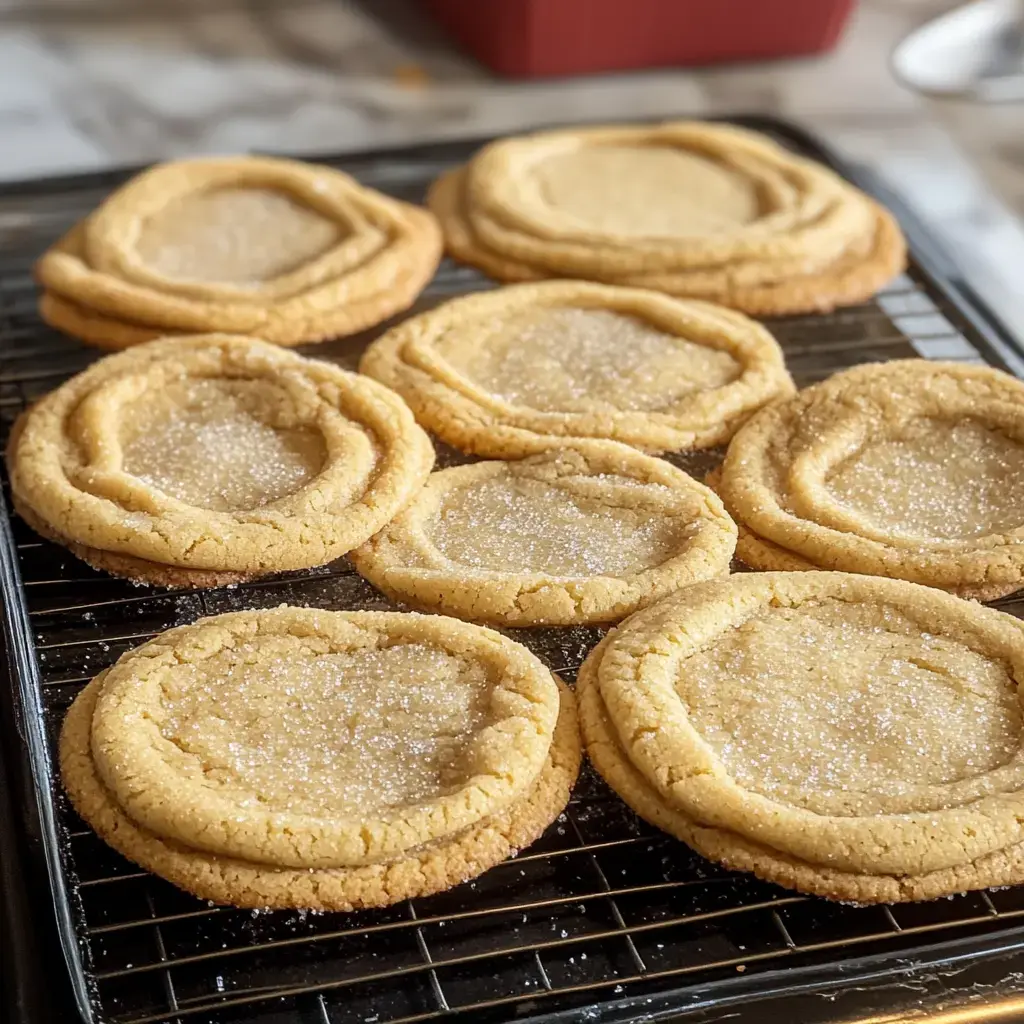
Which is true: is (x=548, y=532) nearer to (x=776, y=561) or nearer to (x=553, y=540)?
(x=553, y=540)

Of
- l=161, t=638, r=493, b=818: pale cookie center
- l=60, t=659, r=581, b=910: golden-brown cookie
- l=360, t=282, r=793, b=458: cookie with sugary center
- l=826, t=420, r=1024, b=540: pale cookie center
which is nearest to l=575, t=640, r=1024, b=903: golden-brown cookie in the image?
l=60, t=659, r=581, b=910: golden-brown cookie

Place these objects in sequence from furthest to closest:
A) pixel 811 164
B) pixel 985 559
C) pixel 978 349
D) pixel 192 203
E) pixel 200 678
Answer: pixel 811 164 < pixel 192 203 < pixel 978 349 < pixel 985 559 < pixel 200 678

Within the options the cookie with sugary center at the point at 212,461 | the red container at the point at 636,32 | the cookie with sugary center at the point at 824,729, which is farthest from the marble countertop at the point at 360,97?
the cookie with sugary center at the point at 824,729

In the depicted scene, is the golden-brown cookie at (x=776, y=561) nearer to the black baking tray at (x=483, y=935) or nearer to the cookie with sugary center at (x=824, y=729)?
the cookie with sugary center at (x=824, y=729)

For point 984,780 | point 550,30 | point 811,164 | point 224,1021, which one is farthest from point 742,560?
point 550,30

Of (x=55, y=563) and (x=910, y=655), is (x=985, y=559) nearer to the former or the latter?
(x=910, y=655)
